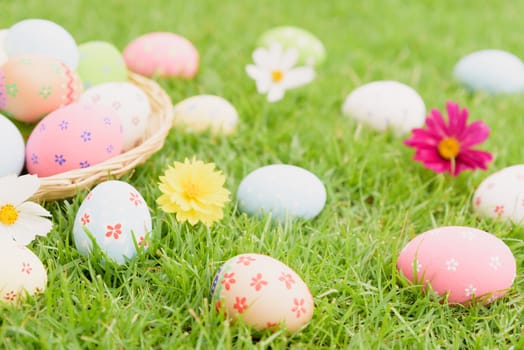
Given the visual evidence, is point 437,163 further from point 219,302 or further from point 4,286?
point 4,286

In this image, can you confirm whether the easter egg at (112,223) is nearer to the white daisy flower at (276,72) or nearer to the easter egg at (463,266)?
the easter egg at (463,266)

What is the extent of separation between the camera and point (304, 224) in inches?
67.1

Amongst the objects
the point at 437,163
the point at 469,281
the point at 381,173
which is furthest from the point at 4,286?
the point at 437,163

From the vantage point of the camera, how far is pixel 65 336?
1214 mm

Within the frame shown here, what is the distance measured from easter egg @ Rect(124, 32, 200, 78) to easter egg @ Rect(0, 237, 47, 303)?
4.37 feet

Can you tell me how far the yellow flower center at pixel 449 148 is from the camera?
6.40 ft

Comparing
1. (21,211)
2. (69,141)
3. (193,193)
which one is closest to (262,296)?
(193,193)

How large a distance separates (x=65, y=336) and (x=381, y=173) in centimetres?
115

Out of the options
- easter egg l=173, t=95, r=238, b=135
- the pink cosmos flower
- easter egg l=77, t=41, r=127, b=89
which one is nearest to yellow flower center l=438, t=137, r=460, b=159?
the pink cosmos flower

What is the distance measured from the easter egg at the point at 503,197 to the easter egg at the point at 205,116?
863 millimetres

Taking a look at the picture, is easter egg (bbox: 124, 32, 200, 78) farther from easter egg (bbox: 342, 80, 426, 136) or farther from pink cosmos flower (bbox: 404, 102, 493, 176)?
pink cosmos flower (bbox: 404, 102, 493, 176)

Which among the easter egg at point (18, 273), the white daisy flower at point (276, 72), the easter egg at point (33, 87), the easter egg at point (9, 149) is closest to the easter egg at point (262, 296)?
the easter egg at point (18, 273)

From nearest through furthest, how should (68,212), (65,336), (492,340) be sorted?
(65,336) < (492,340) < (68,212)

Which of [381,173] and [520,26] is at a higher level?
[520,26]
